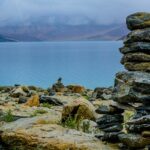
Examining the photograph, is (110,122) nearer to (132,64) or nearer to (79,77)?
(132,64)

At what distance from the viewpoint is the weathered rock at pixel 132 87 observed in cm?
2678

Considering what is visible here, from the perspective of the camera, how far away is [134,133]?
26.3 meters

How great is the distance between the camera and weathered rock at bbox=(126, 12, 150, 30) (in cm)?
2967

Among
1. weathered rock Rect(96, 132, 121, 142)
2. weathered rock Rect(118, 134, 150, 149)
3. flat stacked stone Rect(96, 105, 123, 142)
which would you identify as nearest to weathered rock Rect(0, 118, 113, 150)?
weathered rock Rect(96, 132, 121, 142)

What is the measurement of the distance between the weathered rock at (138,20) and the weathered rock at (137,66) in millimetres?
1750

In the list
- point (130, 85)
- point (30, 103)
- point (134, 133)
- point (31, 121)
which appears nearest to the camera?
point (134, 133)

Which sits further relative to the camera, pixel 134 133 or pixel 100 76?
pixel 100 76

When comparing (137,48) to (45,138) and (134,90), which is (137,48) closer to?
(134,90)

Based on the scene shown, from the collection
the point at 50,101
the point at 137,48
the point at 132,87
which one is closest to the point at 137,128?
the point at 132,87

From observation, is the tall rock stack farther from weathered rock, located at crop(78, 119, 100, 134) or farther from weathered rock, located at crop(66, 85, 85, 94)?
weathered rock, located at crop(66, 85, 85, 94)

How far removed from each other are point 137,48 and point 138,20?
1.35 m

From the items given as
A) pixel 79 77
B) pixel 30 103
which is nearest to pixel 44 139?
pixel 30 103

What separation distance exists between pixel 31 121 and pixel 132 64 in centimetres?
558

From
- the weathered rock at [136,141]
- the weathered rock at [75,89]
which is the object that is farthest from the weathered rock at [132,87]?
the weathered rock at [75,89]
